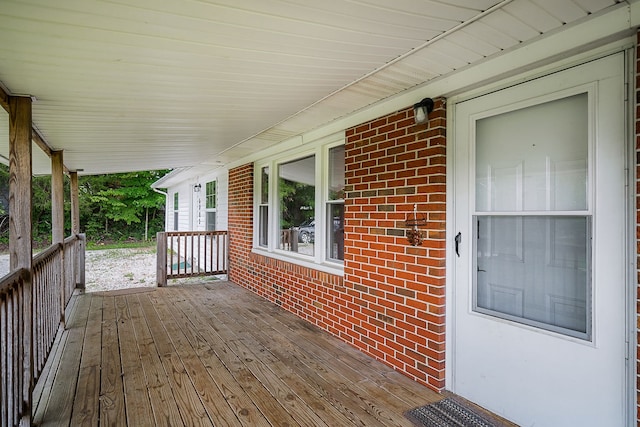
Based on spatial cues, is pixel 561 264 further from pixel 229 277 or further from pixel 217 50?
pixel 229 277

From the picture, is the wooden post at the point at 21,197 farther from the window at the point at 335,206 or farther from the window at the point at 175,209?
the window at the point at 175,209

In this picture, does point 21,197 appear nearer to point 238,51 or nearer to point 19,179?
point 19,179

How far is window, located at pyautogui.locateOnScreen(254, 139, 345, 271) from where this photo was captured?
4.12 metres

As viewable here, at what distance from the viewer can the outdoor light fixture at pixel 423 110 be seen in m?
2.72

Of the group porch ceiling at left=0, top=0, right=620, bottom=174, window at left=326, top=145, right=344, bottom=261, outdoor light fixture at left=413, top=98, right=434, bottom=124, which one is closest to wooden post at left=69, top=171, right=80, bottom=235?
porch ceiling at left=0, top=0, right=620, bottom=174

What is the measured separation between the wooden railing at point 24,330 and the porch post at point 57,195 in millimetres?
718

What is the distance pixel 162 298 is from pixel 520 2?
5.73 meters

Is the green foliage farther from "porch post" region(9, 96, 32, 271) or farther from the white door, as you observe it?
the white door

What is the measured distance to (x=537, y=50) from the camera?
209 cm

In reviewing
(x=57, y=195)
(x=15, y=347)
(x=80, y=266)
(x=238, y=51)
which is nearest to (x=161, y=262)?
(x=80, y=266)

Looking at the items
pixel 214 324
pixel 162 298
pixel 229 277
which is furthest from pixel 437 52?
pixel 229 277

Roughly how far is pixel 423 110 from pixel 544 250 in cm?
128

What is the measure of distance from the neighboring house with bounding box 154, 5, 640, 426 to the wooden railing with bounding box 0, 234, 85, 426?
2.58m

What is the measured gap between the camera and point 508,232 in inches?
96.3
